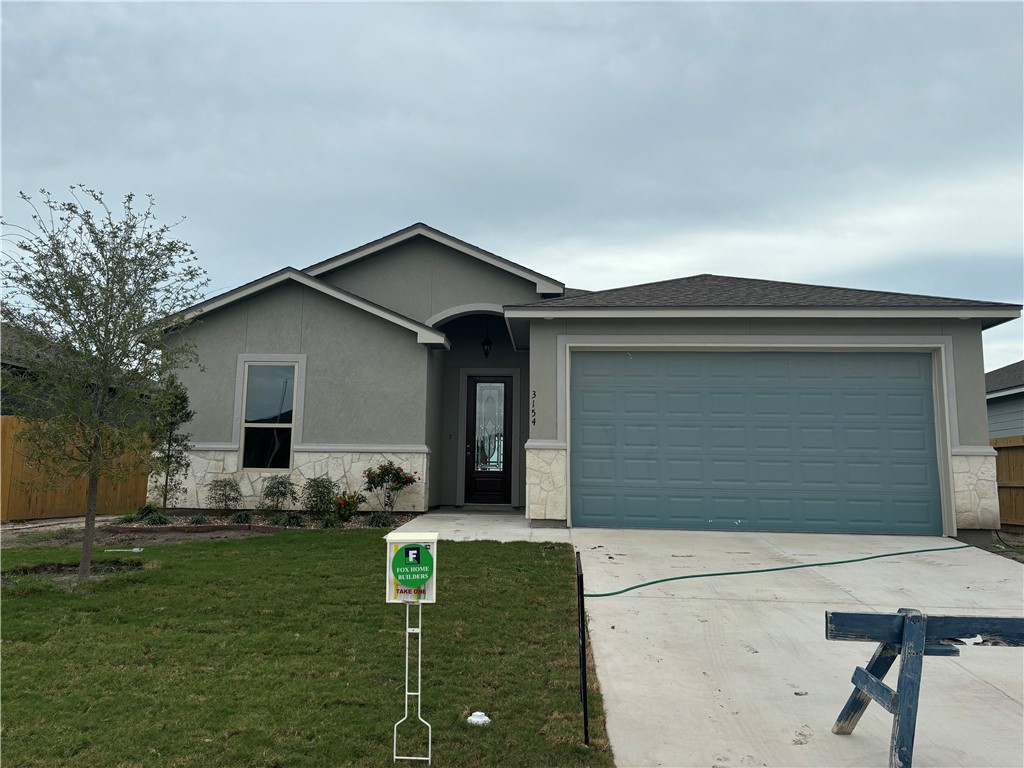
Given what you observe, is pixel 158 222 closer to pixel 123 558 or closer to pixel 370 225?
pixel 123 558

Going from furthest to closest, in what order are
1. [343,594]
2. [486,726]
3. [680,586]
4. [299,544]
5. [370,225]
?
[370,225]
[299,544]
[680,586]
[343,594]
[486,726]

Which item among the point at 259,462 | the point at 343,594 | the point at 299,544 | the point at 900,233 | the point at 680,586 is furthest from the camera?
the point at 900,233

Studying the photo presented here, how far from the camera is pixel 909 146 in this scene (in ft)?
41.3

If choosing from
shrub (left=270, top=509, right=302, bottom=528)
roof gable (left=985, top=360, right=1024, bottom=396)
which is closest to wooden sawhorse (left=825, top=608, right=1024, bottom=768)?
shrub (left=270, top=509, right=302, bottom=528)

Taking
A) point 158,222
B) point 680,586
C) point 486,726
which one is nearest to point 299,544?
point 158,222

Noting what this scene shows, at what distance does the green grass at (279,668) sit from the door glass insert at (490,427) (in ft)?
21.4

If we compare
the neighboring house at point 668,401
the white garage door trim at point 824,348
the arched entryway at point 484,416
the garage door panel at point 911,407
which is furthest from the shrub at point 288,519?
the garage door panel at point 911,407

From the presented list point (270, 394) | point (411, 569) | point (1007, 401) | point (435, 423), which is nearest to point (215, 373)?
point (270, 394)

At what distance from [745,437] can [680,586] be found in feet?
13.8

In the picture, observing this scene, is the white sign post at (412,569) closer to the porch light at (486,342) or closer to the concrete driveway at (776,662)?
the concrete driveway at (776,662)

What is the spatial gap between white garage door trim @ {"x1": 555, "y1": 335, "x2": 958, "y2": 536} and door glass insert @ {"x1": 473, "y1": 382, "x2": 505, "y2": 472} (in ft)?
11.2

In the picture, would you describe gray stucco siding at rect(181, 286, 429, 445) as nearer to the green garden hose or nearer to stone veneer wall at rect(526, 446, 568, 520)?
stone veneer wall at rect(526, 446, 568, 520)

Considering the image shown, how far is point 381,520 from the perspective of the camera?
10375mm

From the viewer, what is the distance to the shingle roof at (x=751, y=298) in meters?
9.98
